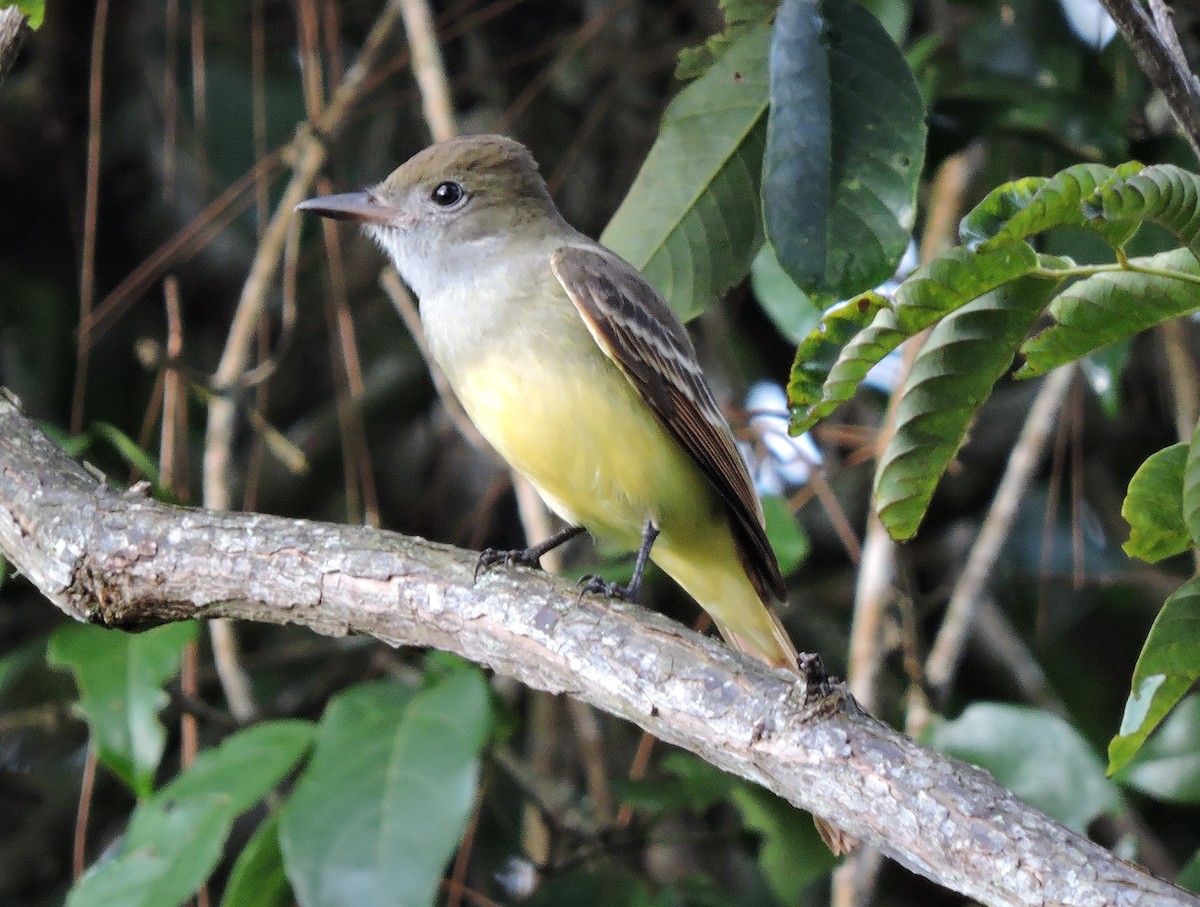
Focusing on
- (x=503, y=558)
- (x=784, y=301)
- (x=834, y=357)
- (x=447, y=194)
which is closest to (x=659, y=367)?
(x=784, y=301)

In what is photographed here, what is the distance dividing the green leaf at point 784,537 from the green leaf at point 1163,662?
134 centimetres

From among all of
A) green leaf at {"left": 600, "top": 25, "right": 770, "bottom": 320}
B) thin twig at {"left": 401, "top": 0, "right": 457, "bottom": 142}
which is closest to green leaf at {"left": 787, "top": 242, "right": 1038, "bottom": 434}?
green leaf at {"left": 600, "top": 25, "right": 770, "bottom": 320}

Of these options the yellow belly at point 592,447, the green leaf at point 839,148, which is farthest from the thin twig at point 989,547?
the green leaf at point 839,148

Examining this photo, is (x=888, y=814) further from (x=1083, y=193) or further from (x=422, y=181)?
(x=422, y=181)

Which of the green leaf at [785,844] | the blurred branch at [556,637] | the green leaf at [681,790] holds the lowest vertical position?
the green leaf at [785,844]

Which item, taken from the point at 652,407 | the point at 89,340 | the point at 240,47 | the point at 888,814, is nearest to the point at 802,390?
the point at 888,814

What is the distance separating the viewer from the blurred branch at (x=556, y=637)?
5.29 ft

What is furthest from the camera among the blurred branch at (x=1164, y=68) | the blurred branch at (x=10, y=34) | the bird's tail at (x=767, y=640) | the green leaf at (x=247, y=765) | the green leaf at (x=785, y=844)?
the bird's tail at (x=767, y=640)

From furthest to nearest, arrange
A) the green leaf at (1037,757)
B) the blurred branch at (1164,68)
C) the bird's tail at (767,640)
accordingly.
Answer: the bird's tail at (767,640), the green leaf at (1037,757), the blurred branch at (1164,68)

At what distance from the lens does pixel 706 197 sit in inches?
98.3

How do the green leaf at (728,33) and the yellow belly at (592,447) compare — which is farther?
the yellow belly at (592,447)

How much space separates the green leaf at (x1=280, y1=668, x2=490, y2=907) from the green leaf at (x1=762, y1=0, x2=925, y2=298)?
3.24 feet

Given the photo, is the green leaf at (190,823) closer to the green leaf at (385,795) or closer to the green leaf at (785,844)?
the green leaf at (385,795)

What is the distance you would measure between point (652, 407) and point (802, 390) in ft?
3.69
